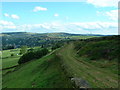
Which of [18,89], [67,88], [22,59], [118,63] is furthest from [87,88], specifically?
[22,59]

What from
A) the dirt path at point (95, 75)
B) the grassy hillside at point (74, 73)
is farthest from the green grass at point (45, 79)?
the dirt path at point (95, 75)

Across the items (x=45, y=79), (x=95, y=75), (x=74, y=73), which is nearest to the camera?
(x=74, y=73)

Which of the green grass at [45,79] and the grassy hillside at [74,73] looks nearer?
the grassy hillside at [74,73]

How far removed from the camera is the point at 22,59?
9588cm

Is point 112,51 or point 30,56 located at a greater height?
point 112,51

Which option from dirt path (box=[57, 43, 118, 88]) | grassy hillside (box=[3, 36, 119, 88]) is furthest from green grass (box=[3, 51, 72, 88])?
dirt path (box=[57, 43, 118, 88])

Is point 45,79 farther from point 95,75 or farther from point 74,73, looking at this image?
point 95,75

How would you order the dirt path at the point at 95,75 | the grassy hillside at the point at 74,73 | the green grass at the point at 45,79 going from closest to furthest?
1. the grassy hillside at the point at 74,73
2. the dirt path at the point at 95,75
3. the green grass at the point at 45,79

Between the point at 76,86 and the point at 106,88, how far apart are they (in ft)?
17.3

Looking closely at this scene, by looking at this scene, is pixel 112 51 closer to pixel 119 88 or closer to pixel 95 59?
pixel 95 59

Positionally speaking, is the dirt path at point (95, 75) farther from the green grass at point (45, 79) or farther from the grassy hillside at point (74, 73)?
the green grass at point (45, 79)

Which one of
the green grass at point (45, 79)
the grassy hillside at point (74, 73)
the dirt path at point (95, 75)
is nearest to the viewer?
the grassy hillside at point (74, 73)

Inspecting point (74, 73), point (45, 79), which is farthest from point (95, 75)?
point (45, 79)

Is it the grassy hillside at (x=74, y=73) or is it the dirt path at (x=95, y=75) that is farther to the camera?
the dirt path at (x=95, y=75)
